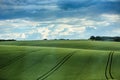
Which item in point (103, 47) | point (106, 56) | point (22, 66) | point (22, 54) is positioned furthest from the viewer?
point (103, 47)

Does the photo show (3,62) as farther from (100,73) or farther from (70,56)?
(100,73)

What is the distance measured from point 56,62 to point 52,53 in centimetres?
557

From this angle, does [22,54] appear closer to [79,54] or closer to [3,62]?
[3,62]

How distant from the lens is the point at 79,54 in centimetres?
4491

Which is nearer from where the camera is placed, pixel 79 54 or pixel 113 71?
pixel 113 71

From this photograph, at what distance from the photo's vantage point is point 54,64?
131ft

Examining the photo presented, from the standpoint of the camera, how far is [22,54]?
151 feet

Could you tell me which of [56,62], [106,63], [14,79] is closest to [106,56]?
[106,63]

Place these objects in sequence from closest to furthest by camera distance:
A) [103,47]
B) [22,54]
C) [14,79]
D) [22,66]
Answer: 1. [14,79]
2. [22,66]
3. [22,54]
4. [103,47]

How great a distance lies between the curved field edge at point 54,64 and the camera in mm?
34312

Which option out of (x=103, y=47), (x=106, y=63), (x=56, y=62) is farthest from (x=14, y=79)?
(x=103, y=47)

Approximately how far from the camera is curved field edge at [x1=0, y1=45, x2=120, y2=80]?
34312mm

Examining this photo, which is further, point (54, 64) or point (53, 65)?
point (54, 64)

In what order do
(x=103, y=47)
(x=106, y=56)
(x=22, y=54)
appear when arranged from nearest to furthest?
(x=106, y=56) < (x=22, y=54) < (x=103, y=47)
